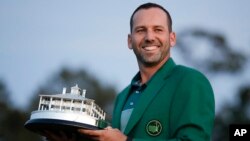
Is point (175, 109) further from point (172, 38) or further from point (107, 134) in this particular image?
point (172, 38)

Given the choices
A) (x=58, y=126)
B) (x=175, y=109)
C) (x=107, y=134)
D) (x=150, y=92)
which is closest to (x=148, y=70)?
(x=150, y=92)

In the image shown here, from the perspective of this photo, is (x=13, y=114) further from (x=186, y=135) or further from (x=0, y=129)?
(x=186, y=135)

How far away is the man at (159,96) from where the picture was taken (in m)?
4.55

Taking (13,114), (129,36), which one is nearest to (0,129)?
(13,114)

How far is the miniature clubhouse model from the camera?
15.1 feet

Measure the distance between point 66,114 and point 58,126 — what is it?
11 centimetres

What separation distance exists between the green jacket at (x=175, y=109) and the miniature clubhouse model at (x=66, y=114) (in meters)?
0.31

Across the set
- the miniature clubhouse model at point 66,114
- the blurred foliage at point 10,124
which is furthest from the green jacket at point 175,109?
the blurred foliage at point 10,124

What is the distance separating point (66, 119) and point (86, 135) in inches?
7.8

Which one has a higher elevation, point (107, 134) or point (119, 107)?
point (119, 107)

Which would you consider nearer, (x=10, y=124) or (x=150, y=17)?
(x=150, y=17)

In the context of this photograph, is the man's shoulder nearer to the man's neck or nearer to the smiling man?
the smiling man

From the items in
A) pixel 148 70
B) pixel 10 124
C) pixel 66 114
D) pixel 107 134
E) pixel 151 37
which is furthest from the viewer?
pixel 10 124

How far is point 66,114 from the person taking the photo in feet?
15.2
